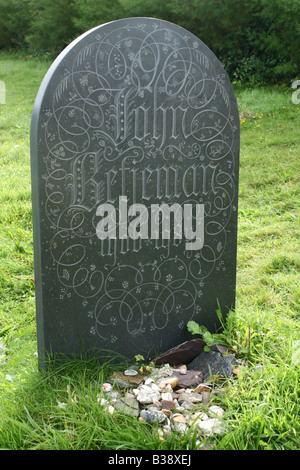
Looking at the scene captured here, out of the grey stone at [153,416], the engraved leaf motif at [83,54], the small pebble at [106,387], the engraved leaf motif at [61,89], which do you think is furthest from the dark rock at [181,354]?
the engraved leaf motif at [83,54]

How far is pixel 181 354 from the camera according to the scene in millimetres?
2535

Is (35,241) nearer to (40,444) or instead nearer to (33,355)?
(33,355)

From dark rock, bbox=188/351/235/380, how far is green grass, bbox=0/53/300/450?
0.30 ft

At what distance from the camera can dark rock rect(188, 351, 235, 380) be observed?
2332 millimetres

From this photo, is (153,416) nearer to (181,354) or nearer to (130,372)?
(130,372)

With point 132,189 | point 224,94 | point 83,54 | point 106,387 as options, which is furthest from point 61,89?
point 106,387

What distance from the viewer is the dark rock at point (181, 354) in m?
2.53

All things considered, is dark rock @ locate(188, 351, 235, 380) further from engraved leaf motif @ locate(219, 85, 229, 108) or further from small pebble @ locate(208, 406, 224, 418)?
engraved leaf motif @ locate(219, 85, 229, 108)

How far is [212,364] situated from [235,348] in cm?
16

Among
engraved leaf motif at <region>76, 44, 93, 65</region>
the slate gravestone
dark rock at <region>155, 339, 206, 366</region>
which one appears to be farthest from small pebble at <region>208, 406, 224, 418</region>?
engraved leaf motif at <region>76, 44, 93, 65</region>

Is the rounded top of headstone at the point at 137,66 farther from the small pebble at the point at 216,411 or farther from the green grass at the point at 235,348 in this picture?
the small pebble at the point at 216,411

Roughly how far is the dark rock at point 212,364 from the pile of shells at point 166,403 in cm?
9

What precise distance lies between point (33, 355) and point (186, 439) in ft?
3.41

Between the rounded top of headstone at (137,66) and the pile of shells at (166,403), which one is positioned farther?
the rounded top of headstone at (137,66)
